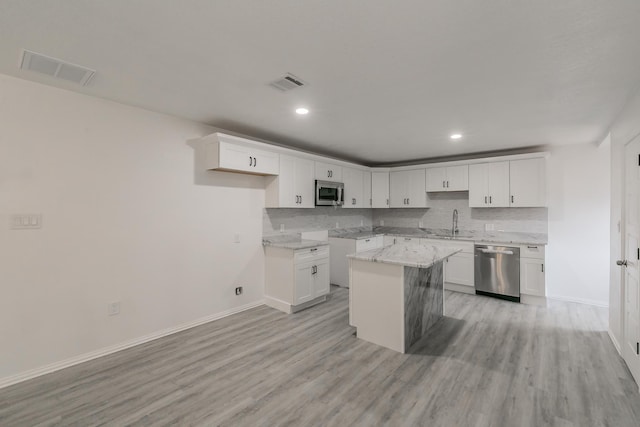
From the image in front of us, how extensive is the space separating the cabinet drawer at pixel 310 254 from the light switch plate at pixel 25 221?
8.52 feet

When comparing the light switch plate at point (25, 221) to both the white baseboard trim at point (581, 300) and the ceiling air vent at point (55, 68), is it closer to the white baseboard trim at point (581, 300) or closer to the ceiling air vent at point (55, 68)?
the ceiling air vent at point (55, 68)

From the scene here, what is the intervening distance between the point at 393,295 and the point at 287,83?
7.33 feet

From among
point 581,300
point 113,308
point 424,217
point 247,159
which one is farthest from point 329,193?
point 581,300

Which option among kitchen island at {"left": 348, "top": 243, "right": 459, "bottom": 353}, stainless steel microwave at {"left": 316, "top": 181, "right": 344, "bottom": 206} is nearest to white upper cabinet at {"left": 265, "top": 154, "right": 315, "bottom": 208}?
stainless steel microwave at {"left": 316, "top": 181, "right": 344, "bottom": 206}

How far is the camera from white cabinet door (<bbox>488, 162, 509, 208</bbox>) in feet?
16.0

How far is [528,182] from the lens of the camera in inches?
185

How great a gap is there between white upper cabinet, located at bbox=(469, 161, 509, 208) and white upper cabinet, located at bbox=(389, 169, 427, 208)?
2.94 feet

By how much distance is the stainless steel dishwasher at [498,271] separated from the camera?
175 inches

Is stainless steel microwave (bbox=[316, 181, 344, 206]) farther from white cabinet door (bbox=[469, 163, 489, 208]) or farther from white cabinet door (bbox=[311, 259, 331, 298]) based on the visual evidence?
white cabinet door (bbox=[469, 163, 489, 208])

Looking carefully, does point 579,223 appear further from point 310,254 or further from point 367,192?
point 310,254

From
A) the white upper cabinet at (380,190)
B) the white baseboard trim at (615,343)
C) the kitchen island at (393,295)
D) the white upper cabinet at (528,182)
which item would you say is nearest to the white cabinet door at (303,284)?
the kitchen island at (393,295)

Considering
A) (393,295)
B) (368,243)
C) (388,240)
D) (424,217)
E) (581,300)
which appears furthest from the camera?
(424,217)

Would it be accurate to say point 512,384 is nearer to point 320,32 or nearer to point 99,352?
point 320,32

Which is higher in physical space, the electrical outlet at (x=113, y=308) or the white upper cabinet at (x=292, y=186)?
the white upper cabinet at (x=292, y=186)
